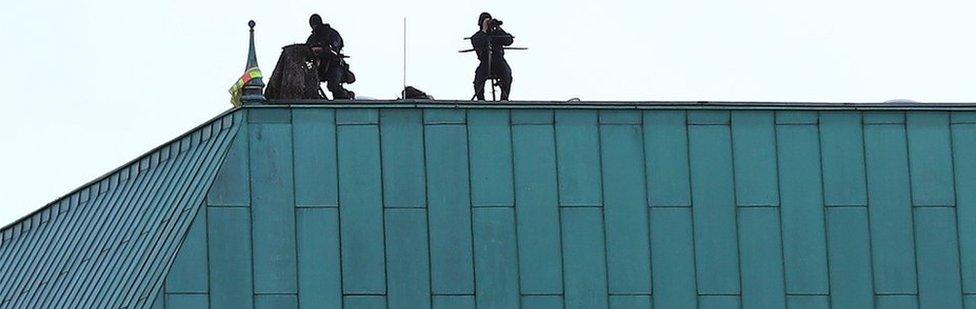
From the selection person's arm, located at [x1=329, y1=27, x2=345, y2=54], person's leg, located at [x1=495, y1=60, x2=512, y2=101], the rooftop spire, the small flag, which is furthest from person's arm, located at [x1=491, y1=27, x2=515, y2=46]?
the rooftop spire

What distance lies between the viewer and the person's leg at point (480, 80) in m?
66.6

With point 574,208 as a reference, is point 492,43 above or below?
above

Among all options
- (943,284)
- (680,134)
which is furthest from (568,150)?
(943,284)

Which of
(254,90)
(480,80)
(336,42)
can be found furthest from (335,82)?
(254,90)

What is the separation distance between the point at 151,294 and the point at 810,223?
11.2 meters

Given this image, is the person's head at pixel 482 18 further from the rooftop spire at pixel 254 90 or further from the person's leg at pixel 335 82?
the rooftop spire at pixel 254 90

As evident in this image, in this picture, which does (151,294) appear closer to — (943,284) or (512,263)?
(512,263)

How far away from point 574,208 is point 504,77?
5.48 m

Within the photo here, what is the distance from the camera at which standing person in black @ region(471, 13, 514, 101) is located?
6669 cm

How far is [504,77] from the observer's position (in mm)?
66750

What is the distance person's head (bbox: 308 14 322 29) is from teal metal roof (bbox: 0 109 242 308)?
13.2ft

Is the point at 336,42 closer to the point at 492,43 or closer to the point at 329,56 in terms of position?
the point at 329,56

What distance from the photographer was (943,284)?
62.1 metres

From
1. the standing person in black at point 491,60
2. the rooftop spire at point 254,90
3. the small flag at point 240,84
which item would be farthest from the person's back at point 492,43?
the rooftop spire at point 254,90
